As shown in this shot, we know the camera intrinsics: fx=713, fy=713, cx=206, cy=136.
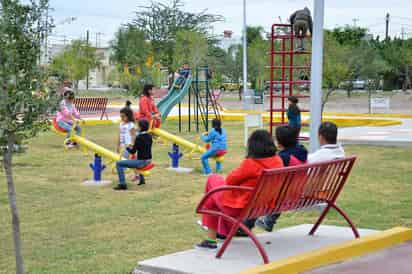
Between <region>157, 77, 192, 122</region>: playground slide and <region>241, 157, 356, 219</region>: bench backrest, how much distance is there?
54.7ft

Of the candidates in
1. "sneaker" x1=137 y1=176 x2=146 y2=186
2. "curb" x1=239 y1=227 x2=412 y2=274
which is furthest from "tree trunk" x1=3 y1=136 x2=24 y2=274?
"sneaker" x1=137 y1=176 x2=146 y2=186

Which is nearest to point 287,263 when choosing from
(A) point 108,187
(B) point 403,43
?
(A) point 108,187

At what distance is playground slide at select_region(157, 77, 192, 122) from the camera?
2347 centimetres

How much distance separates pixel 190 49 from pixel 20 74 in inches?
1823

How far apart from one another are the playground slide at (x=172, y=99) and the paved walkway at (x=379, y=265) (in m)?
16.9

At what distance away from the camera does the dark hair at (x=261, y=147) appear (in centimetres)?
631

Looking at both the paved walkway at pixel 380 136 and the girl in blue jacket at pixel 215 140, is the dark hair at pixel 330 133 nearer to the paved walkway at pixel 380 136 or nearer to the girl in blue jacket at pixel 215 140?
the girl in blue jacket at pixel 215 140

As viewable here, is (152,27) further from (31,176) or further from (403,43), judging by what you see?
(31,176)

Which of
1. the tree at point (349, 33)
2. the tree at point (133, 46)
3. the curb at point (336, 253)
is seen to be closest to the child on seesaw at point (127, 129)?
the curb at point (336, 253)

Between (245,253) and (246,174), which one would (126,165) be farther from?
(246,174)

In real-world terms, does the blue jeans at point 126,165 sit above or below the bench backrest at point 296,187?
below

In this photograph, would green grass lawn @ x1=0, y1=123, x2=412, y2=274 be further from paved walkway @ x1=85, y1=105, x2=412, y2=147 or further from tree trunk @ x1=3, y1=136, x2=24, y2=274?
paved walkway @ x1=85, y1=105, x2=412, y2=147

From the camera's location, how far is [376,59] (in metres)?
49.6

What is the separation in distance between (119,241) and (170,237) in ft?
1.86
